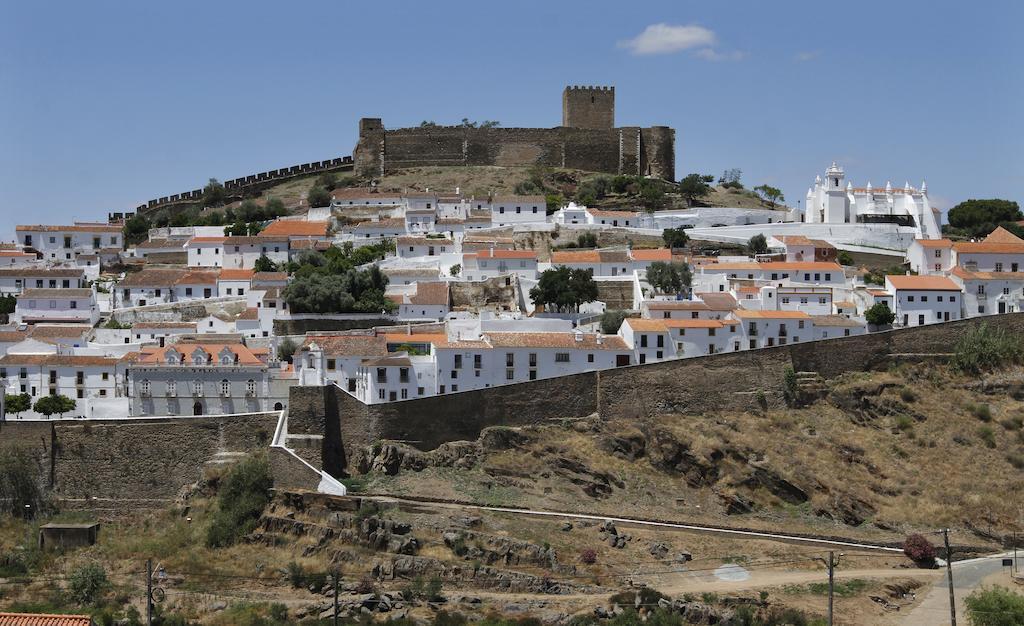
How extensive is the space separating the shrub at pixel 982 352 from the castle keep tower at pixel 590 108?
3608 centimetres

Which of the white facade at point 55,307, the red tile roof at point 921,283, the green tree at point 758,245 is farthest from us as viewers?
the green tree at point 758,245

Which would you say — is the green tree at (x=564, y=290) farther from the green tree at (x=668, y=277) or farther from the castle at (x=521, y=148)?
the castle at (x=521, y=148)

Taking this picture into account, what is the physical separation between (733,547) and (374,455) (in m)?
9.44

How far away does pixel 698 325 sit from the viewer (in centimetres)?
4462

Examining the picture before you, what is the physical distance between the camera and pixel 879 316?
47.4 metres

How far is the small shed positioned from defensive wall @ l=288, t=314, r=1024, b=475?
5.78 meters

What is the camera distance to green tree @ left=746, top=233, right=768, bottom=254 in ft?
189

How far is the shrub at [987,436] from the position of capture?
1718 inches

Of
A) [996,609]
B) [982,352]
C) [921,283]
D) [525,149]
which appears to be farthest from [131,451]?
[525,149]

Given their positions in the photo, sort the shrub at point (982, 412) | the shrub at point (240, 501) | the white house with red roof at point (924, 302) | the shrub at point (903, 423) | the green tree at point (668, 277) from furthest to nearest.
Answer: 1. the green tree at point (668, 277)
2. the white house with red roof at point (924, 302)
3. the shrub at point (982, 412)
4. the shrub at point (903, 423)
5. the shrub at point (240, 501)

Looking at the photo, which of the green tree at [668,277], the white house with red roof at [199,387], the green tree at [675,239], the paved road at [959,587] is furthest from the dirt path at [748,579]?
the green tree at [675,239]

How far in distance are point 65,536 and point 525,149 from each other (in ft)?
148

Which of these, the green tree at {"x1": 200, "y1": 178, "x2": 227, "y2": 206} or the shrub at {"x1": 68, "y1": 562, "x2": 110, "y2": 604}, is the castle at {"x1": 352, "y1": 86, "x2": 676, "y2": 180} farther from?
the shrub at {"x1": 68, "y1": 562, "x2": 110, "y2": 604}

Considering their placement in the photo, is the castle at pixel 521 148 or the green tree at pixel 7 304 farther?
the castle at pixel 521 148
